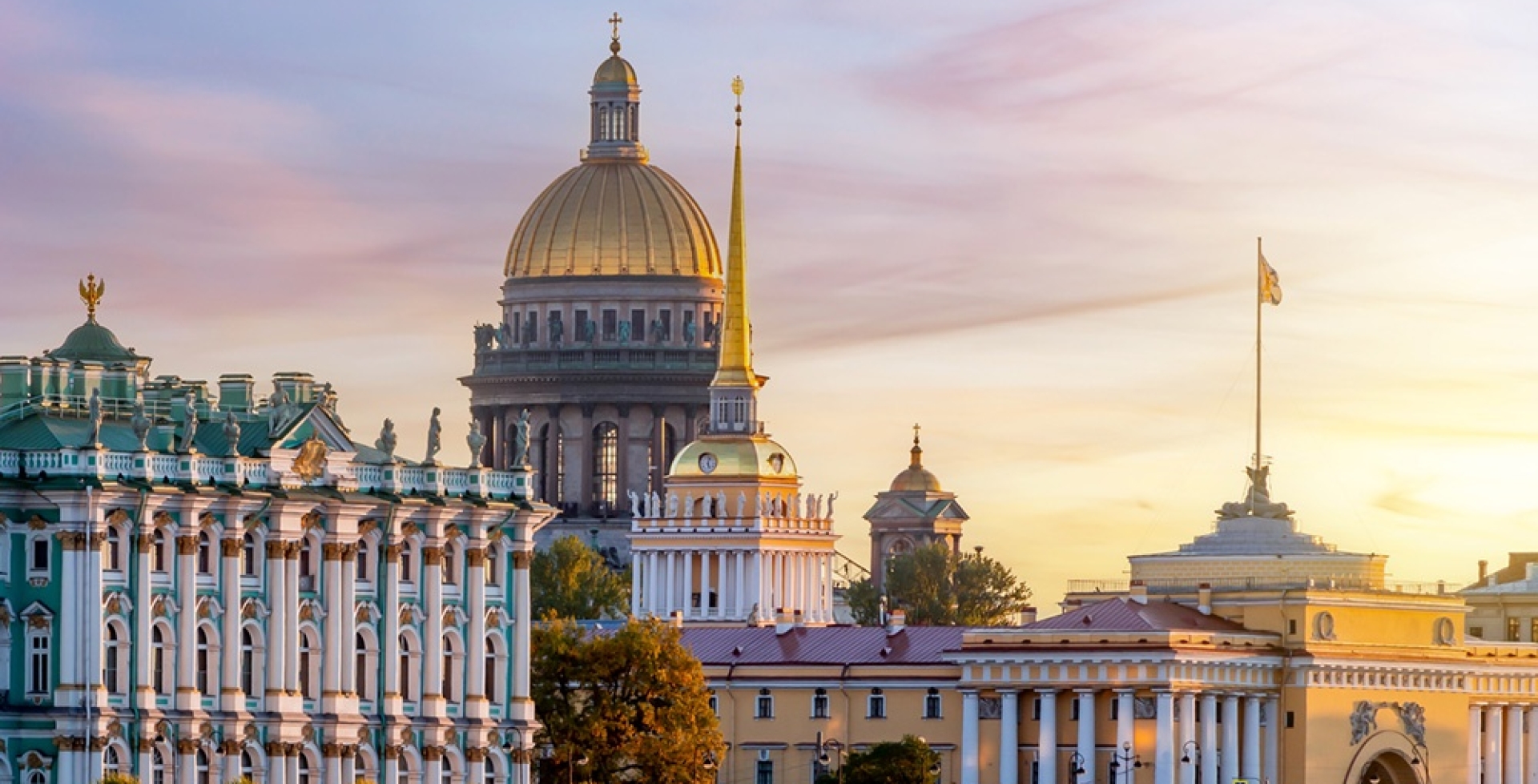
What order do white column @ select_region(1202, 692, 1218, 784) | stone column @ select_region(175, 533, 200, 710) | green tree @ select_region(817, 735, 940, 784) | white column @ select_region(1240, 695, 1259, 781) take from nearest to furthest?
stone column @ select_region(175, 533, 200, 710), green tree @ select_region(817, 735, 940, 784), white column @ select_region(1202, 692, 1218, 784), white column @ select_region(1240, 695, 1259, 781)

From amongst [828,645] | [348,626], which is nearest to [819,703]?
[828,645]

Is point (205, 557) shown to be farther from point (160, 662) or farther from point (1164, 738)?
point (1164, 738)

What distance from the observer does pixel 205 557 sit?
133 metres

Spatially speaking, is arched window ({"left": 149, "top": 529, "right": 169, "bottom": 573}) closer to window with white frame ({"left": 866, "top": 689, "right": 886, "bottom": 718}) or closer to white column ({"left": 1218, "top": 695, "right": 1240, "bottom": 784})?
window with white frame ({"left": 866, "top": 689, "right": 886, "bottom": 718})

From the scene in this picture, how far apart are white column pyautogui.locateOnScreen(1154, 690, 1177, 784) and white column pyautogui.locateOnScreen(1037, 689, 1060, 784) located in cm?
378

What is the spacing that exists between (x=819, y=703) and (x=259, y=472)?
135 feet

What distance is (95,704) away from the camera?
12794cm

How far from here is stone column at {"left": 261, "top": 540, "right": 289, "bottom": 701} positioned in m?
134

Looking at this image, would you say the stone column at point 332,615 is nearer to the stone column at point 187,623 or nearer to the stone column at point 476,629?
the stone column at point 187,623

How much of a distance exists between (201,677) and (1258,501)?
66772mm

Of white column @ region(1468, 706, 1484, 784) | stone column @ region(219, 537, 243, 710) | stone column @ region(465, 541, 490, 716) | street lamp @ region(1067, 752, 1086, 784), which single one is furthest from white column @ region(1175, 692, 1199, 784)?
stone column @ region(219, 537, 243, 710)

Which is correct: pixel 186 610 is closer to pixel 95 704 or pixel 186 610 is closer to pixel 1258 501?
pixel 95 704

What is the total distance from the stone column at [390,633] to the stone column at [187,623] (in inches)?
333

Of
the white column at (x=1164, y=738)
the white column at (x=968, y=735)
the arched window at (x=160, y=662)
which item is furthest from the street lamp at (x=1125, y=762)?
the arched window at (x=160, y=662)
